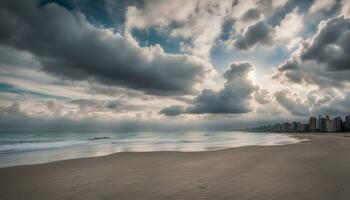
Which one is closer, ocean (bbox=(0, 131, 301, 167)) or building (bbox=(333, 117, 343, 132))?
ocean (bbox=(0, 131, 301, 167))

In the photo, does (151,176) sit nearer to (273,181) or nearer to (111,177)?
(111,177)

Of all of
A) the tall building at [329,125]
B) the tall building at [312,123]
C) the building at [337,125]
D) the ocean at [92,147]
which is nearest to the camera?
the ocean at [92,147]

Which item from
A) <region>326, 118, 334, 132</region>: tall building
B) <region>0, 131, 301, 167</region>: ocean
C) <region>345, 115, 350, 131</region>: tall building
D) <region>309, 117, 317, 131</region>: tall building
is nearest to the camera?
<region>0, 131, 301, 167</region>: ocean

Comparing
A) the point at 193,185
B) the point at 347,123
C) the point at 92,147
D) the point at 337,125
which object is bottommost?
the point at 337,125

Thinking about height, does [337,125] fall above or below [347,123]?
below

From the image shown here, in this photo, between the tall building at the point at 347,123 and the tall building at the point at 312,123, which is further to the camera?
the tall building at the point at 312,123

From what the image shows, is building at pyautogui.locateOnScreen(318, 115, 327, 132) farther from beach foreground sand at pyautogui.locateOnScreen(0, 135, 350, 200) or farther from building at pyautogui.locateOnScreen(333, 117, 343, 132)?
beach foreground sand at pyautogui.locateOnScreen(0, 135, 350, 200)

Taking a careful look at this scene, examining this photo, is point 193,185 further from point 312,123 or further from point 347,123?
point 312,123

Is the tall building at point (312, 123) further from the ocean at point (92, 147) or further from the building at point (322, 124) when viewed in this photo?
the ocean at point (92, 147)

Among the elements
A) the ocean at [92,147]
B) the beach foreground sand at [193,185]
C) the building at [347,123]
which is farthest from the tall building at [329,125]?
the beach foreground sand at [193,185]

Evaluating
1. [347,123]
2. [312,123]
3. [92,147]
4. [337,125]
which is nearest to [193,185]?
[92,147]

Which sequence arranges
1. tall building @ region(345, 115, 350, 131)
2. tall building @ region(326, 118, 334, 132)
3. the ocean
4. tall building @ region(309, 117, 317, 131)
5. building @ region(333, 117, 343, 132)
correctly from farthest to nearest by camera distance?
tall building @ region(309, 117, 317, 131), tall building @ region(326, 118, 334, 132), building @ region(333, 117, 343, 132), tall building @ region(345, 115, 350, 131), the ocean

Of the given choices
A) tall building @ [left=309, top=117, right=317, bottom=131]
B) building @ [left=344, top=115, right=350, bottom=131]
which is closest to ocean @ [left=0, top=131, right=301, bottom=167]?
building @ [left=344, top=115, right=350, bottom=131]

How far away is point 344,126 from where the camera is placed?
143250 mm
